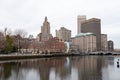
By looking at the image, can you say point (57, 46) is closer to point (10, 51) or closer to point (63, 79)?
point (10, 51)

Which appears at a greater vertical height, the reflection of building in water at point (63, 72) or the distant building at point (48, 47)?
the distant building at point (48, 47)

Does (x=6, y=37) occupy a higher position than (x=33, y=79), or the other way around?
(x=6, y=37)

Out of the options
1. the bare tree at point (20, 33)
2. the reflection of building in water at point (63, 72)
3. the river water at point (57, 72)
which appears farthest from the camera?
the bare tree at point (20, 33)

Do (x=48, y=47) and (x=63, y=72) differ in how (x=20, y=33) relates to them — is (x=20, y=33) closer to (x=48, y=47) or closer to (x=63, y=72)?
(x=48, y=47)

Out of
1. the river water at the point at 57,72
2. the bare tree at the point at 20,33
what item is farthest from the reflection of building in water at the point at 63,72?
the bare tree at the point at 20,33

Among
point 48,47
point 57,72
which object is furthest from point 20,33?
point 57,72

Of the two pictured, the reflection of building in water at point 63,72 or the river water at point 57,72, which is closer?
the river water at point 57,72

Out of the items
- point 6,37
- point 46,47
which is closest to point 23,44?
point 46,47

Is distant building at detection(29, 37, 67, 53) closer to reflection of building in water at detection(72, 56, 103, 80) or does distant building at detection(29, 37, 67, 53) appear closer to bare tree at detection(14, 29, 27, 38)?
bare tree at detection(14, 29, 27, 38)

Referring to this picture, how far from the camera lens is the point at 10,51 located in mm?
87562

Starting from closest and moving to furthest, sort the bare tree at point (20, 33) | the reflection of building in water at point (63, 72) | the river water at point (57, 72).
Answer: the river water at point (57, 72) → the reflection of building in water at point (63, 72) → the bare tree at point (20, 33)

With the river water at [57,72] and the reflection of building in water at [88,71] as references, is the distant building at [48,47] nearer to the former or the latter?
the reflection of building in water at [88,71]

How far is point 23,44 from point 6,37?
28.4 meters

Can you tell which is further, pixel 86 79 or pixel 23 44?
pixel 23 44
